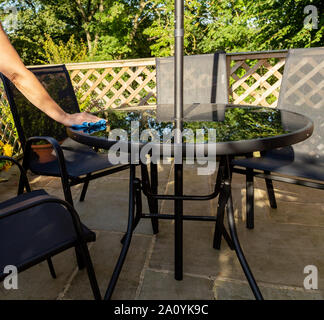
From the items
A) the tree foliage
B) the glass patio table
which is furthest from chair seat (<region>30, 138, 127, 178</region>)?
the tree foliage

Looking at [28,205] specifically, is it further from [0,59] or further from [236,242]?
[236,242]

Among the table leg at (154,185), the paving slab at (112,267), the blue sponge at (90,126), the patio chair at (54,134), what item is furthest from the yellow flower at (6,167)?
the blue sponge at (90,126)

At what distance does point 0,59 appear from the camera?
0.85m

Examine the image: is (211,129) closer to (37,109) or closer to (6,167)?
(37,109)

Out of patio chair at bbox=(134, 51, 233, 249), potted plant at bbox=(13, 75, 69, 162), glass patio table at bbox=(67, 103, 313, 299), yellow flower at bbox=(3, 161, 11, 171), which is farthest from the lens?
yellow flower at bbox=(3, 161, 11, 171)

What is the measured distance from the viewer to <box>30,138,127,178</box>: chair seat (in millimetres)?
1391

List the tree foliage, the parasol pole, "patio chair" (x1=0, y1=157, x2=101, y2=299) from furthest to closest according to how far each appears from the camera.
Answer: the tree foliage
the parasol pole
"patio chair" (x1=0, y1=157, x2=101, y2=299)

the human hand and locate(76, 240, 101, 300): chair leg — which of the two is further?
the human hand

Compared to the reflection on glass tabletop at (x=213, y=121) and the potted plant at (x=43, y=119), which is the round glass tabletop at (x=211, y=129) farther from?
the potted plant at (x=43, y=119)

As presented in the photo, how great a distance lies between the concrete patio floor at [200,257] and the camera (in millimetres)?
1149

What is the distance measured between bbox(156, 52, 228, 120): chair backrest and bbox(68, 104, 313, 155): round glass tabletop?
1.12 feet

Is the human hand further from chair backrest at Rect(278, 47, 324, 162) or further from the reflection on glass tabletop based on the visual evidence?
chair backrest at Rect(278, 47, 324, 162)
